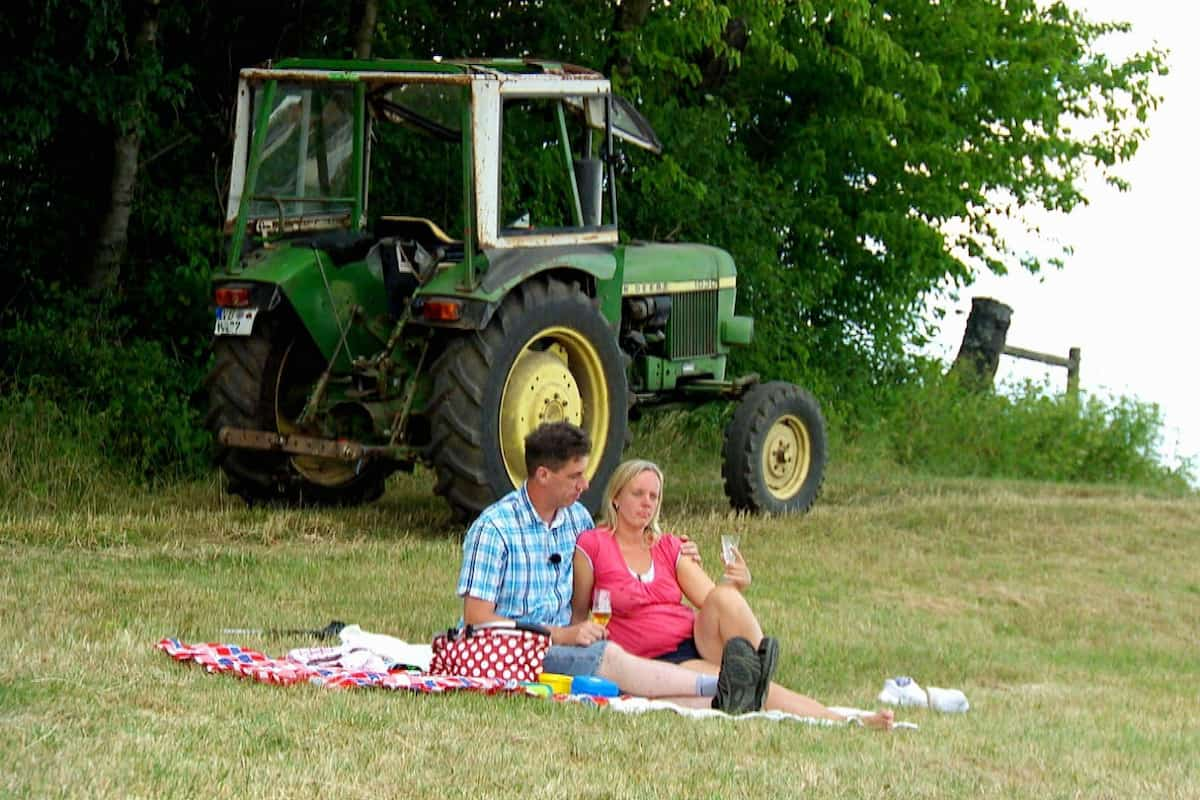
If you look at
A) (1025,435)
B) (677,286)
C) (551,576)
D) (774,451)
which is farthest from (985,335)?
(551,576)

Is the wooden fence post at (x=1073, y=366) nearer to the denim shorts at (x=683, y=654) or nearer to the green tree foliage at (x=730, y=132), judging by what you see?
the green tree foliage at (x=730, y=132)

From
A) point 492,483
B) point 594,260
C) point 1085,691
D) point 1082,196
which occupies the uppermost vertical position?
point 1082,196

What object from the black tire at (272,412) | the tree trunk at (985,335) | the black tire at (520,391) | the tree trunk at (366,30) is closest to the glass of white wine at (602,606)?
the black tire at (520,391)

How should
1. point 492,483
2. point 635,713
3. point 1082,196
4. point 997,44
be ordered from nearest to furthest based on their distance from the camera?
point 635,713 → point 492,483 → point 997,44 → point 1082,196

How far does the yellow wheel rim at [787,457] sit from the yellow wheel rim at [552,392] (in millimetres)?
1860

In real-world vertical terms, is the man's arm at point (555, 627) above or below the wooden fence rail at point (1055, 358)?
below

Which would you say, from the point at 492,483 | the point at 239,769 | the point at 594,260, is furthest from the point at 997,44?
the point at 239,769

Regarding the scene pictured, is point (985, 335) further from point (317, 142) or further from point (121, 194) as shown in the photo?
point (317, 142)

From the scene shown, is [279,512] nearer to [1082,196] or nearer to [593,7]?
[593,7]

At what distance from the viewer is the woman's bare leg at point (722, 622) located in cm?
743

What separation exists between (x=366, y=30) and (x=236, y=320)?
408 cm

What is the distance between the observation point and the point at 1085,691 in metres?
9.19

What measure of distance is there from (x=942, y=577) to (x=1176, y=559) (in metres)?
2.63

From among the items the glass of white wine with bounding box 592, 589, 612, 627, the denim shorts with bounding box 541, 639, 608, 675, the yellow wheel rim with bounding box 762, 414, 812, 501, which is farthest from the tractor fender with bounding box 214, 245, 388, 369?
the denim shorts with bounding box 541, 639, 608, 675
